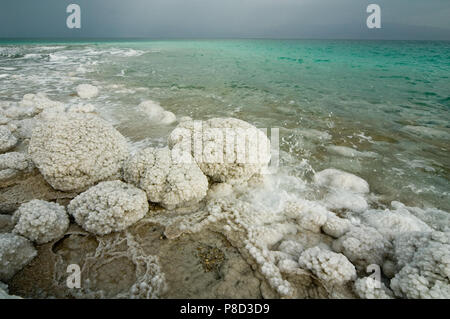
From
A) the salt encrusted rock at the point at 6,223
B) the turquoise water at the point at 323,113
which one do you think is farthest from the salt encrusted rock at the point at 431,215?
the salt encrusted rock at the point at 6,223

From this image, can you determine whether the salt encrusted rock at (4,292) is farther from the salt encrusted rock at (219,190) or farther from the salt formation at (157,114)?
the salt formation at (157,114)

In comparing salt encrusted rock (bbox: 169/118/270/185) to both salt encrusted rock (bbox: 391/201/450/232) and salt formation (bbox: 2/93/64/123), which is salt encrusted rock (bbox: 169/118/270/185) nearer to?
salt encrusted rock (bbox: 391/201/450/232)

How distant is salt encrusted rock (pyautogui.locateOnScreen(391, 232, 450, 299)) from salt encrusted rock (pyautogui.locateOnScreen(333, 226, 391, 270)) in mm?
201

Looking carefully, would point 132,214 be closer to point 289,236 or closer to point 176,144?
point 176,144

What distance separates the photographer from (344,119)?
927cm

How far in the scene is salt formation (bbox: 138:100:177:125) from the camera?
8.34 meters

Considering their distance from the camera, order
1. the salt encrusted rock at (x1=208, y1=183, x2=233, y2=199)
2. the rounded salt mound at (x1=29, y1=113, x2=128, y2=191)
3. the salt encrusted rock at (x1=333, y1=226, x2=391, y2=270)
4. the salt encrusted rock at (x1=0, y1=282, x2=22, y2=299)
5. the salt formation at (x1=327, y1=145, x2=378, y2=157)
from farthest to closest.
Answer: the salt formation at (x1=327, y1=145, x2=378, y2=157)
the salt encrusted rock at (x1=208, y1=183, x2=233, y2=199)
the rounded salt mound at (x1=29, y1=113, x2=128, y2=191)
the salt encrusted rock at (x1=333, y1=226, x2=391, y2=270)
the salt encrusted rock at (x1=0, y1=282, x2=22, y2=299)

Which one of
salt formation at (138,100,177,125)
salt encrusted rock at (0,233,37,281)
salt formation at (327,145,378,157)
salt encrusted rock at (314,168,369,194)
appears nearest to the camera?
salt encrusted rock at (0,233,37,281)

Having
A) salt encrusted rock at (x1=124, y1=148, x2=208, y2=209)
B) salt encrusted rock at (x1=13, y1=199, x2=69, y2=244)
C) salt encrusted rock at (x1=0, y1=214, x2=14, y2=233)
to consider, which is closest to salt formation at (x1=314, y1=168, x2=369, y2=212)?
salt encrusted rock at (x1=124, y1=148, x2=208, y2=209)

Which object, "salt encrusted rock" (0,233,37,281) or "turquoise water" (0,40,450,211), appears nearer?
"salt encrusted rock" (0,233,37,281)

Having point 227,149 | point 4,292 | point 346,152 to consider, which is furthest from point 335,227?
point 4,292

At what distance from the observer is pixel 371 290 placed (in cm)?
265

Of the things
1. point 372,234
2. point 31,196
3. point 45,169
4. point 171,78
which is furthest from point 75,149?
point 171,78
